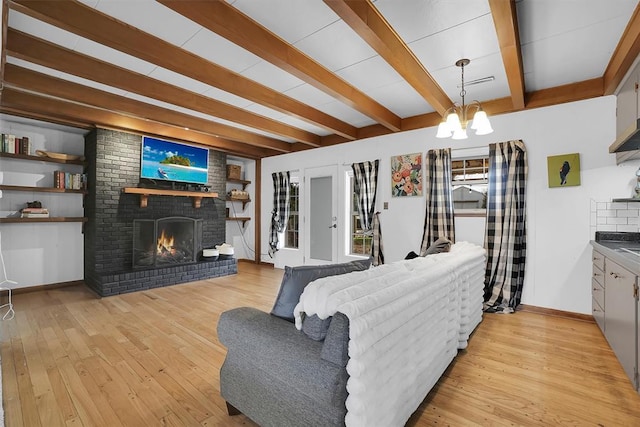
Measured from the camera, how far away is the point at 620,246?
2809 millimetres

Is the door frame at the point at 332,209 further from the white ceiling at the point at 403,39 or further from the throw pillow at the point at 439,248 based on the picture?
the throw pillow at the point at 439,248

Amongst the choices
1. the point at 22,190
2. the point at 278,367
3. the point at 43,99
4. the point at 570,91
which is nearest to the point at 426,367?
the point at 278,367

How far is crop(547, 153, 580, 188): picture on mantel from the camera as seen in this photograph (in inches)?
130

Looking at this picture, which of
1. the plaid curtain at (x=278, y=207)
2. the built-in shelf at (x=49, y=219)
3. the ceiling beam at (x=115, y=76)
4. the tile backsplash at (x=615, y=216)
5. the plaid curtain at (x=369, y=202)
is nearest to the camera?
the ceiling beam at (x=115, y=76)

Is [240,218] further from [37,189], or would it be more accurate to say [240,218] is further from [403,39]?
[403,39]

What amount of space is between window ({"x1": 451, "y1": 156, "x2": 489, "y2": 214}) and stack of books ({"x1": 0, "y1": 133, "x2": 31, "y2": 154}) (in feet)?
19.4

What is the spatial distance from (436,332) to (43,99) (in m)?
4.96

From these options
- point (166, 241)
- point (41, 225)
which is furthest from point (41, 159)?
point (166, 241)

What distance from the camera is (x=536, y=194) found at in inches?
139

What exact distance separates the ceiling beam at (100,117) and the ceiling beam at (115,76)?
1.37 m

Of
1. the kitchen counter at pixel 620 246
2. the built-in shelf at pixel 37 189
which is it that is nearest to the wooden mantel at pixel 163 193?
the built-in shelf at pixel 37 189

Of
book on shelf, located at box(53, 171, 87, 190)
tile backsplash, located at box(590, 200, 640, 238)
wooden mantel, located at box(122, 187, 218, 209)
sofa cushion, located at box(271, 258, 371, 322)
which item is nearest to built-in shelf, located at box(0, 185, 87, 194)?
book on shelf, located at box(53, 171, 87, 190)

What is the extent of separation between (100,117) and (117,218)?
1476 mm

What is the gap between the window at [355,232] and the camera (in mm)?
5141
